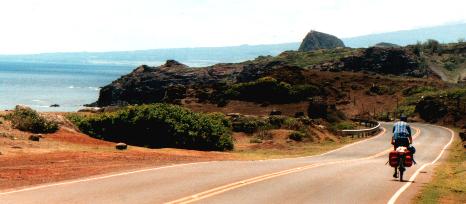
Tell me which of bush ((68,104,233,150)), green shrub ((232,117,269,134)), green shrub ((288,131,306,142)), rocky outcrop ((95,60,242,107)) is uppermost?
bush ((68,104,233,150))

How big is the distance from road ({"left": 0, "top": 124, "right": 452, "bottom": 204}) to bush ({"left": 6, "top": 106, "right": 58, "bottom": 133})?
39.7ft

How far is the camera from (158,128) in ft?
113

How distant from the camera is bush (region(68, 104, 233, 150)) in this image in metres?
34.1

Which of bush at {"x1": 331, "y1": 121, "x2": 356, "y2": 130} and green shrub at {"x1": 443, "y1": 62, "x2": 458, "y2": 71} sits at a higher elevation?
green shrub at {"x1": 443, "y1": 62, "x2": 458, "y2": 71}

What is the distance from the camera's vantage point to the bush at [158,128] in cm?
3412

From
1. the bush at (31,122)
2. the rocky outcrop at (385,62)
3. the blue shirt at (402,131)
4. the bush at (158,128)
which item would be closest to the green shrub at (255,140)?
the bush at (158,128)

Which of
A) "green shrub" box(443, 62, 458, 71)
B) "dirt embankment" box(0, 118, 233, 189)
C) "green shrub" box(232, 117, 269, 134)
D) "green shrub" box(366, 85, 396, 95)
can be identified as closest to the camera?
"dirt embankment" box(0, 118, 233, 189)

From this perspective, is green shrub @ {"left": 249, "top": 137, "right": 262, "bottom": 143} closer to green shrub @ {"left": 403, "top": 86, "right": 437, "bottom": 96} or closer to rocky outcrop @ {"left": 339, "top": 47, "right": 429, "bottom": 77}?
green shrub @ {"left": 403, "top": 86, "right": 437, "bottom": 96}

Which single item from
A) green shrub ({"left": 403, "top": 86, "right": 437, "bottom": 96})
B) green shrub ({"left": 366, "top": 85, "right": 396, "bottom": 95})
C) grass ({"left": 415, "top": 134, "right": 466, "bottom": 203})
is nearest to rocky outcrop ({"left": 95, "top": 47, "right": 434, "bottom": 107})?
green shrub ({"left": 366, "top": 85, "right": 396, "bottom": 95})

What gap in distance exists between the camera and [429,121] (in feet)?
274

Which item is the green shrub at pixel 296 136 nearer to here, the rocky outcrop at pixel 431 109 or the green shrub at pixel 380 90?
the rocky outcrop at pixel 431 109

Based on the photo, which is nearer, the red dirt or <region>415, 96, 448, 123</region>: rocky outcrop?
the red dirt

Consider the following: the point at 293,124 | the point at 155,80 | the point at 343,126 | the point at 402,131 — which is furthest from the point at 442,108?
the point at 155,80

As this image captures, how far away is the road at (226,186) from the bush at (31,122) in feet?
39.7
